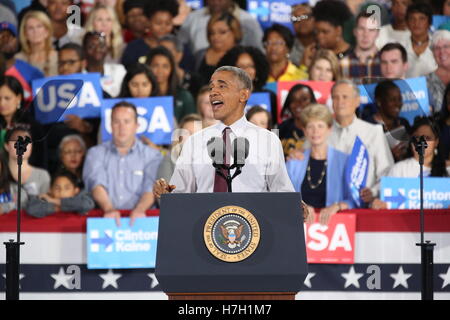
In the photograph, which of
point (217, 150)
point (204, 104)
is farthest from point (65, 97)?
point (217, 150)

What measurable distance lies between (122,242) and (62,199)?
0.62 metres

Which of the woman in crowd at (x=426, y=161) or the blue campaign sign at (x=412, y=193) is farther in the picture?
the woman in crowd at (x=426, y=161)

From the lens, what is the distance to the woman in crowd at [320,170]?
766 centimetres

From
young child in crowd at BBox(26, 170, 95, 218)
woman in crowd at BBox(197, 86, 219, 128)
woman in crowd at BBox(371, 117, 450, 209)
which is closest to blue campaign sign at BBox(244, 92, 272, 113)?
woman in crowd at BBox(197, 86, 219, 128)

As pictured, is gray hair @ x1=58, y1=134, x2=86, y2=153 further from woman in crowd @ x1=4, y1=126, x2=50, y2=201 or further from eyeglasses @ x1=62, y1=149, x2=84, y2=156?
woman in crowd @ x1=4, y1=126, x2=50, y2=201

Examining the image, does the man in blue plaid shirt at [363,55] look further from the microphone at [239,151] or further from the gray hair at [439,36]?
the microphone at [239,151]

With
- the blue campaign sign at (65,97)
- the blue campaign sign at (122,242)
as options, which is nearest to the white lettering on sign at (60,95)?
the blue campaign sign at (65,97)

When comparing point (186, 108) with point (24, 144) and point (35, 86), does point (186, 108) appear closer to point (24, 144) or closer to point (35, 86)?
point (35, 86)

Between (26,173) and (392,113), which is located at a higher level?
(392,113)

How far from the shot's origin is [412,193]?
7.57 meters

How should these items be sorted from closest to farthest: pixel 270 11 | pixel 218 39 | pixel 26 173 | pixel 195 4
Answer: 1. pixel 26 173
2. pixel 218 39
3. pixel 270 11
4. pixel 195 4

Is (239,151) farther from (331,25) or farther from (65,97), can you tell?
(331,25)

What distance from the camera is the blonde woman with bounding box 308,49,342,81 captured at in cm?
845

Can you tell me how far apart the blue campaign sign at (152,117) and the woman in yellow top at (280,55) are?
1136 mm
